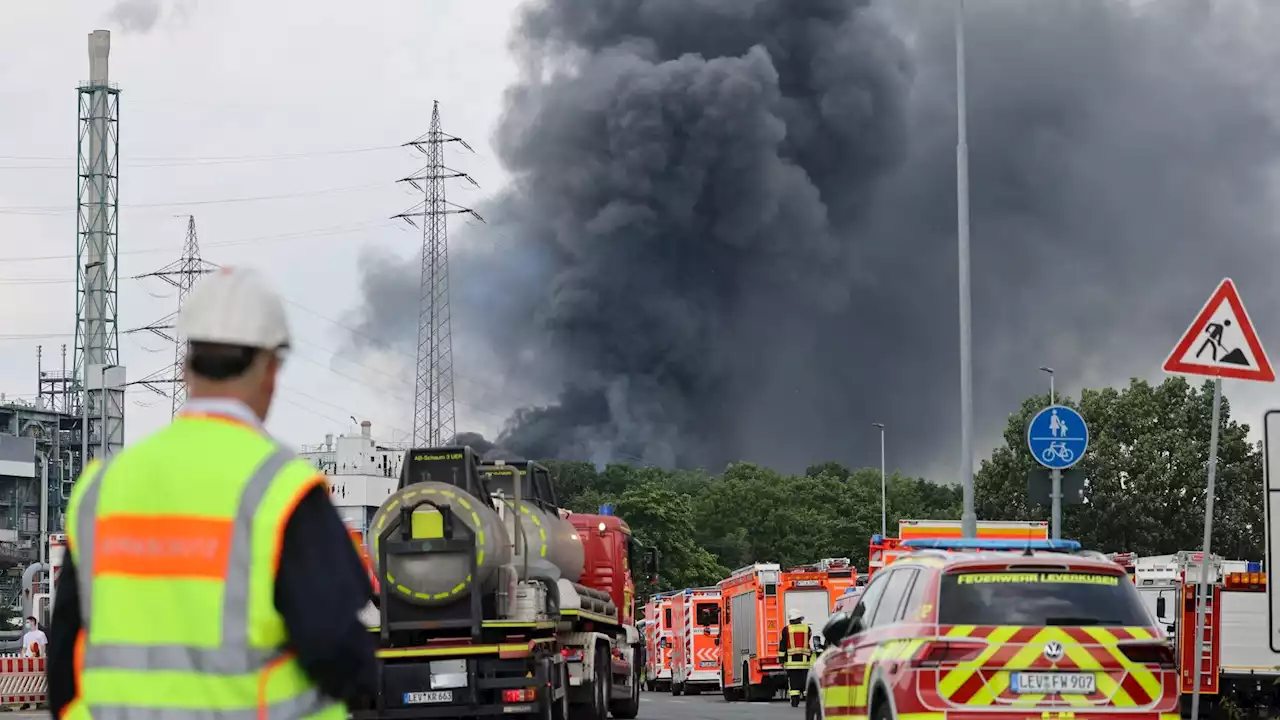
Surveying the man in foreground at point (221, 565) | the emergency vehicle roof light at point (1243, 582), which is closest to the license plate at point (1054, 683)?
the man in foreground at point (221, 565)

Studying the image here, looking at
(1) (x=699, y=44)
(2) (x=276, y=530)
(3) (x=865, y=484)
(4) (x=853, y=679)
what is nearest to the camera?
(2) (x=276, y=530)

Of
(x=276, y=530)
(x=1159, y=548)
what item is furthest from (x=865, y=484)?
(x=276, y=530)

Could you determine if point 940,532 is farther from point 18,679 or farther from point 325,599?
point 325,599

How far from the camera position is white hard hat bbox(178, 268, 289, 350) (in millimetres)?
3902

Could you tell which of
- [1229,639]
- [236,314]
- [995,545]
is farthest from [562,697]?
[236,314]

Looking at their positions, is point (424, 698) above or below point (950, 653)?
below

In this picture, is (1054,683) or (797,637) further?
(797,637)

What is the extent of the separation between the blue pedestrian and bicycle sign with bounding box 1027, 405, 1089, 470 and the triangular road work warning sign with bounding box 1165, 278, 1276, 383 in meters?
6.89

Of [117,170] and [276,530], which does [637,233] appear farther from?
[276,530]

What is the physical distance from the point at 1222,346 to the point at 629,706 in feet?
52.5

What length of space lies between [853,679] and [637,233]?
393 feet

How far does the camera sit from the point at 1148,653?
11539 mm

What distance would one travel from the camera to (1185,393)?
81125 mm

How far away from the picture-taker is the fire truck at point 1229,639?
1011 inches
